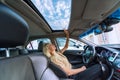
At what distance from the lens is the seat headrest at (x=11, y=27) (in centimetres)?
118

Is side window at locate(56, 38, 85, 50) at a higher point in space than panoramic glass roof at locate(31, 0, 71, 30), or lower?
lower

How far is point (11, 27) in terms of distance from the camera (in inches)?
50.3

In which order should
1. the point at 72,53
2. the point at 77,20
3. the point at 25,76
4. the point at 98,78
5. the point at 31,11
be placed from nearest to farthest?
the point at 25,76 → the point at 98,78 → the point at 31,11 → the point at 77,20 → the point at 72,53

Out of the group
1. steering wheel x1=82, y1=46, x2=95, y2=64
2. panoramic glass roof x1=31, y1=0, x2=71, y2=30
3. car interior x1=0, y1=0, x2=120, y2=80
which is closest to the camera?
car interior x1=0, y1=0, x2=120, y2=80

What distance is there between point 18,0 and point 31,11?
57 centimetres

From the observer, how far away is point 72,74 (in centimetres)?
275

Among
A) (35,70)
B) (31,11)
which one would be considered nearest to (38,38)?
(31,11)

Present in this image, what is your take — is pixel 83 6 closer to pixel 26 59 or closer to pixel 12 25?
pixel 26 59

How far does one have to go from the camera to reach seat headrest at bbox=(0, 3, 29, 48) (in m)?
1.18

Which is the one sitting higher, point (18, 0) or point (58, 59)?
point (18, 0)

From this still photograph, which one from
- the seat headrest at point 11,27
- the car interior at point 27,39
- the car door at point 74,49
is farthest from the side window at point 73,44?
the seat headrest at point 11,27

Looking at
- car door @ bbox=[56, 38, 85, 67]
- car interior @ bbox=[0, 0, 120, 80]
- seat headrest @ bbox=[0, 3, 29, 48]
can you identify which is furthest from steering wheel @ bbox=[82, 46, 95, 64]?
seat headrest @ bbox=[0, 3, 29, 48]

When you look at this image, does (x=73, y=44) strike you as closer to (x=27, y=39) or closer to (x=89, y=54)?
(x=89, y=54)

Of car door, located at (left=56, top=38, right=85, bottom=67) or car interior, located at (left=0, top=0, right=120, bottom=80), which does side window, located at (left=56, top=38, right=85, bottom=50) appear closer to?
car door, located at (left=56, top=38, right=85, bottom=67)
